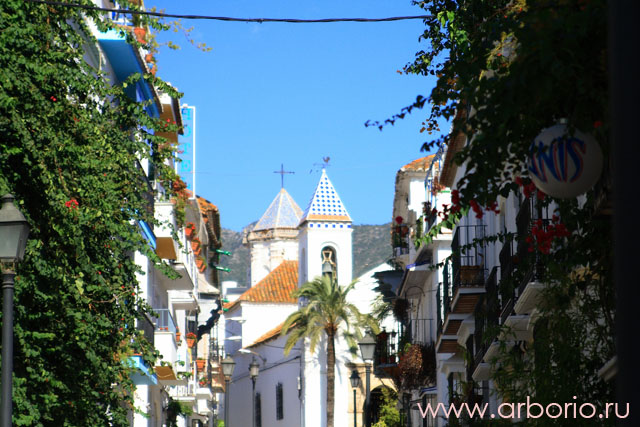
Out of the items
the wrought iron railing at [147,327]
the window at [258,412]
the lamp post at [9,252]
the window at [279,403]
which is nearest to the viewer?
the lamp post at [9,252]

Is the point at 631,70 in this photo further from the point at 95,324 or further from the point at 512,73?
the point at 95,324

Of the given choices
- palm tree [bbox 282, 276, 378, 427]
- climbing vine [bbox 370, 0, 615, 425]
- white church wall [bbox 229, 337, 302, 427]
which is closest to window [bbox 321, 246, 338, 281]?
white church wall [bbox 229, 337, 302, 427]

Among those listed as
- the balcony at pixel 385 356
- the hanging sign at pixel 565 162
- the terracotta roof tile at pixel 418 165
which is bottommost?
the balcony at pixel 385 356

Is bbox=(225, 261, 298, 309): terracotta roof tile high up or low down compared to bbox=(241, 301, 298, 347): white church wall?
up

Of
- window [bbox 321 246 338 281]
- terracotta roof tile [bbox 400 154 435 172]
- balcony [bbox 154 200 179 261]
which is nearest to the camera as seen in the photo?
balcony [bbox 154 200 179 261]

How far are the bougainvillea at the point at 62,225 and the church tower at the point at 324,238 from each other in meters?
59.8

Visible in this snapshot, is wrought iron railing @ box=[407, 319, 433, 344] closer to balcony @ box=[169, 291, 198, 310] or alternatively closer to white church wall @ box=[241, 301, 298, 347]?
balcony @ box=[169, 291, 198, 310]

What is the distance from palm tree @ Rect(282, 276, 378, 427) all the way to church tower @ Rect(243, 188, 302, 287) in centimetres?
3301

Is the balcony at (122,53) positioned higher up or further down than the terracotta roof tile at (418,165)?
further down

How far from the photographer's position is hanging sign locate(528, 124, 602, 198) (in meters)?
6.51

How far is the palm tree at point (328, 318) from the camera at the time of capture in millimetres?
60281

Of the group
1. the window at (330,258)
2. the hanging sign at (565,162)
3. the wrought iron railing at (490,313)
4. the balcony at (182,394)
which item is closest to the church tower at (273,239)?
the window at (330,258)

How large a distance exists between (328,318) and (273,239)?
113 feet

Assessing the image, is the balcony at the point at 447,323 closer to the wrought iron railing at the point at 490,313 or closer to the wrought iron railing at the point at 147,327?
the wrought iron railing at the point at 490,313
